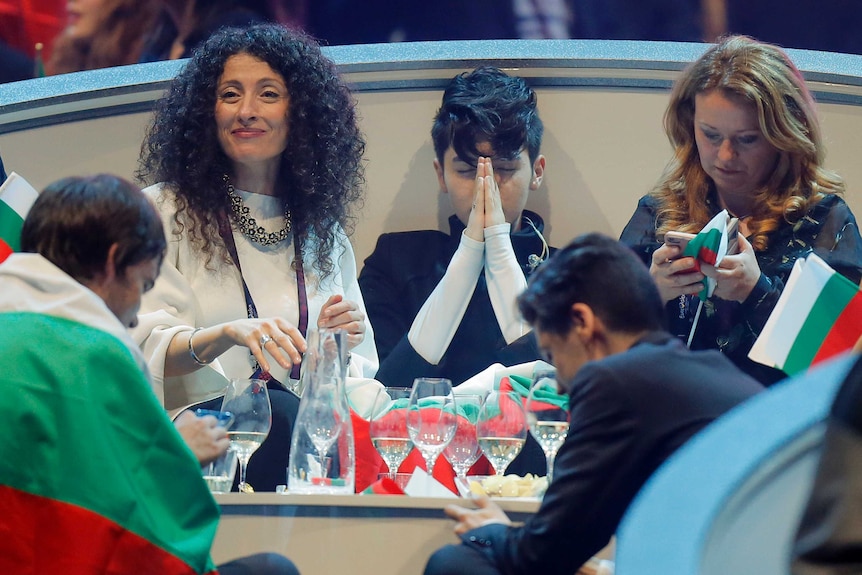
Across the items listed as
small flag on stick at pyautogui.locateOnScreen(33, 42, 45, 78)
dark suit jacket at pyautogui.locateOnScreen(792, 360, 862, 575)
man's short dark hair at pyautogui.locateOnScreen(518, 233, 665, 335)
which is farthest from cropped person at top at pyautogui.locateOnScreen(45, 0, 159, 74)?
dark suit jacket at pyautogui.locateOnScreen(792, 360, 862, 575)

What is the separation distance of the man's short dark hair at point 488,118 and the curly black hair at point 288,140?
0.32 m

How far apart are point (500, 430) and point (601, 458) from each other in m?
0.38

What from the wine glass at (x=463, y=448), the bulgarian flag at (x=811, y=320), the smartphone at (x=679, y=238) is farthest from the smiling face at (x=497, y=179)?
the wine glass at (x=463, y=448)

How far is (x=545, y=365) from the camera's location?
209 centimetres

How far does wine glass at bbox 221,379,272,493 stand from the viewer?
2070 mm

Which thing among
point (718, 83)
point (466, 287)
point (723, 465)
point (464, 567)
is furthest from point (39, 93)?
point (723, 465)

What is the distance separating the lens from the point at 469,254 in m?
3.21

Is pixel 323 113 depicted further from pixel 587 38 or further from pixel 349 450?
pixel 349 450

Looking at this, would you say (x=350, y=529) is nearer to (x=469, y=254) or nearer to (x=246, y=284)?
(x=246, y=284)

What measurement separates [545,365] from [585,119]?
176 cm

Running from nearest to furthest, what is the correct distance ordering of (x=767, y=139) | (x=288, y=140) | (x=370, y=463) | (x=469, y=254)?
(x=370, y=463)
(x=767, y=139)
(x=288, y=140)
(x=469, y=254)

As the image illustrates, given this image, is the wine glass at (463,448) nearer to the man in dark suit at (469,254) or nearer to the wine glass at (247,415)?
the wine glass at (247,415)

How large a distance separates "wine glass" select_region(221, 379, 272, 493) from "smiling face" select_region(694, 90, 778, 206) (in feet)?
4.31

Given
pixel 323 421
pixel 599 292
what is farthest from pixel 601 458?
pixel 323 421
